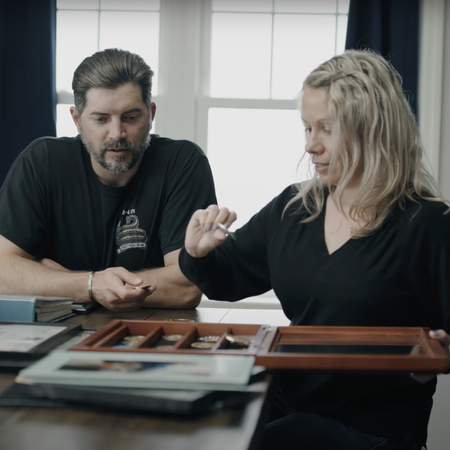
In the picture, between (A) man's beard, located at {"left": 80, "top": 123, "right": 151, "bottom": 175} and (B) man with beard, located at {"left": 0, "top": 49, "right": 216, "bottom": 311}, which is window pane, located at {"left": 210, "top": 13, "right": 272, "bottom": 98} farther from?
(A) man's beard, located at {"left": 80, "top": 123, "right": 151, "bottom": 175}

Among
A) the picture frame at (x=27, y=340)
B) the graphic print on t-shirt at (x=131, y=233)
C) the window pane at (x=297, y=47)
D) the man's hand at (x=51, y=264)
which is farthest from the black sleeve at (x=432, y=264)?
the window pane at (x=297, y=47)

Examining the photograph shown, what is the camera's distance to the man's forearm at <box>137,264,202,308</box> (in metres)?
1.69

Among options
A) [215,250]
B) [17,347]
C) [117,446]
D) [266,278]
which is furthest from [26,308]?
[117,446]

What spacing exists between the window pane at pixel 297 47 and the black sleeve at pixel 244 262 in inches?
74.9

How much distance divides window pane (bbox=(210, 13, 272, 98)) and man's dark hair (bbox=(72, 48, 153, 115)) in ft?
Answer: 4.42

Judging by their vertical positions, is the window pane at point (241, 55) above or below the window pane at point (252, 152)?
above

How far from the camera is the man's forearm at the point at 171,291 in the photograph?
1686mm

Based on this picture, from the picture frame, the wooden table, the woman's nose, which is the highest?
the woman's nose

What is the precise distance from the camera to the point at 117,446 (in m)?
0.65

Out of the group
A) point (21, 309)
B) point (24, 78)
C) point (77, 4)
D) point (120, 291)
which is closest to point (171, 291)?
point (120, 291)

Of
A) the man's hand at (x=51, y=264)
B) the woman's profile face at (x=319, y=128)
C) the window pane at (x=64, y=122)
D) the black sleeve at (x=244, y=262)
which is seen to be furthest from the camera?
the window pane at (x=64, y=122)

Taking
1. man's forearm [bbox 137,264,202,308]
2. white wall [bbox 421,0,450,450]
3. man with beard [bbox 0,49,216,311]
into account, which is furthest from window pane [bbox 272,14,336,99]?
man's forearm [bbox 137,264,202,308]

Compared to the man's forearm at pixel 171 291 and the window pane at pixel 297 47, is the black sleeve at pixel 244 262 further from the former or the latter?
the window pane at pixel 297 47

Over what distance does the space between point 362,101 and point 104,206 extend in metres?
1.02
